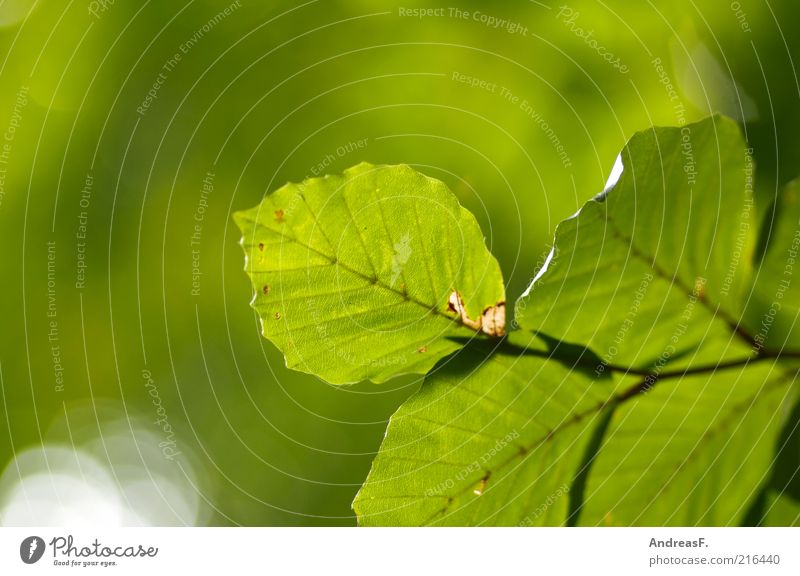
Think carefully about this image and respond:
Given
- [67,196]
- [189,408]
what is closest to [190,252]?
[67,196]

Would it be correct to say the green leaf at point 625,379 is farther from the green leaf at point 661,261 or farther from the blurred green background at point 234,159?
the blurred green background at point 234,159

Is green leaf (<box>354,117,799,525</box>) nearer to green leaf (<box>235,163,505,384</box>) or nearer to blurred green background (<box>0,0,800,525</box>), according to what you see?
green leaf (<box>235,163,505,384</box>)

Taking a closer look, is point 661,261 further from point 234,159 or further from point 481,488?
point 234,159

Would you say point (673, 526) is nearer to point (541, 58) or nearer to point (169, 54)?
point (541, 58)

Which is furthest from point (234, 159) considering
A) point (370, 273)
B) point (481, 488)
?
point (481, 488)

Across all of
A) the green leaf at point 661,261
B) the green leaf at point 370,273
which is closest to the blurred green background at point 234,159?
the green leaf at point 661,261

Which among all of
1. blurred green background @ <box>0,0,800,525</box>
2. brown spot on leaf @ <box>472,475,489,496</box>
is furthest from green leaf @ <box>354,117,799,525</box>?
blurred green background @ <box>0,0,800,525</box>
